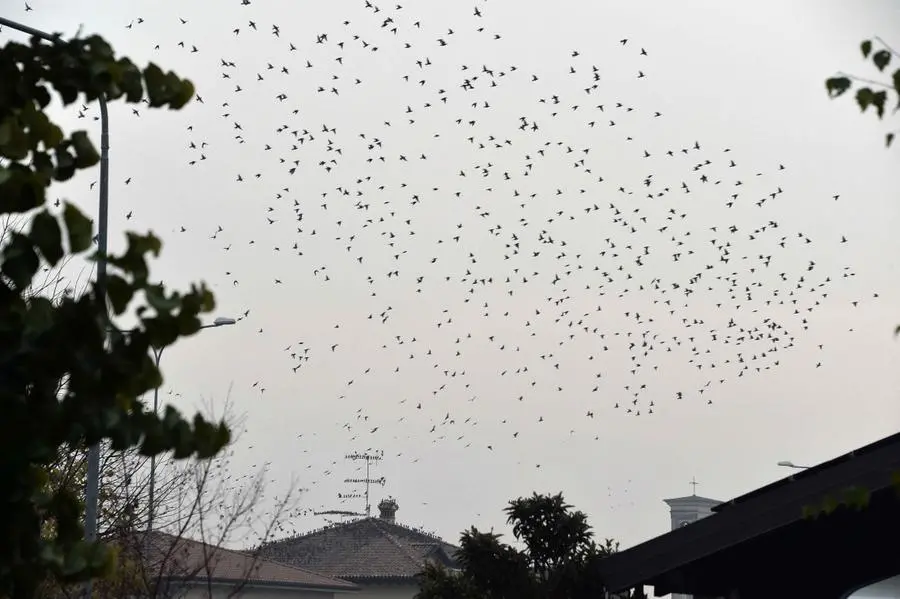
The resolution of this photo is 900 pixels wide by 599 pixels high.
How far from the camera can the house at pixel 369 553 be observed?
6341 cm

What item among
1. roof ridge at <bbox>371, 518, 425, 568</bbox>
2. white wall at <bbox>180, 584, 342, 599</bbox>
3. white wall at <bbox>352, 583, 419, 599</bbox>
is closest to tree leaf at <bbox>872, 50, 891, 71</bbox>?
white wall at <bbox>180, 584, 342, 599</bbox>

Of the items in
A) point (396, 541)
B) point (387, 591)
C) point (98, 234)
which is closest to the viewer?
point (98, 234)

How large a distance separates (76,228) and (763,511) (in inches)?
495

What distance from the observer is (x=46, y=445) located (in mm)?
4004

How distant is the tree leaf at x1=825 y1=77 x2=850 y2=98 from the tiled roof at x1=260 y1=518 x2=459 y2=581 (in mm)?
58945

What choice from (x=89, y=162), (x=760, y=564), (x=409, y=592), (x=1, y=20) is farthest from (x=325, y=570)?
(x=89, y=162)

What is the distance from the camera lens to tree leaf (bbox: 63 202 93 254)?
4070mm

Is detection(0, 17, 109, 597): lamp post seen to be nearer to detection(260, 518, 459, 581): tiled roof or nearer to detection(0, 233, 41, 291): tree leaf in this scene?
detection(0, 233, 41, 291): tree leaf

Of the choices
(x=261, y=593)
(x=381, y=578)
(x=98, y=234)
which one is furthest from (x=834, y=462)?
(x=381, y=578)

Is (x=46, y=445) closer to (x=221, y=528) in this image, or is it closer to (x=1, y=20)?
(x=1, y=20)

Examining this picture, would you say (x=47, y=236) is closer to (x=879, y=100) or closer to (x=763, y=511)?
(x=879, y=100)

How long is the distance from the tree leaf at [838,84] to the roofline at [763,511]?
1075 cm

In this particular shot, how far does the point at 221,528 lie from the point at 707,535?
11768mm

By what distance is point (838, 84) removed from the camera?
4539 mm
